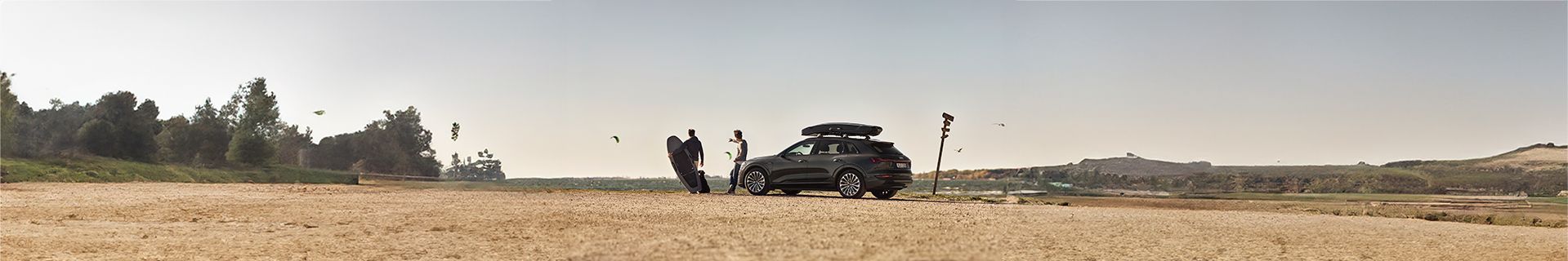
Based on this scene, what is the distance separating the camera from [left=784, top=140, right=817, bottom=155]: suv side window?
27781mm

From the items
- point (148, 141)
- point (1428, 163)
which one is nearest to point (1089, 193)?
point (1428, 163)

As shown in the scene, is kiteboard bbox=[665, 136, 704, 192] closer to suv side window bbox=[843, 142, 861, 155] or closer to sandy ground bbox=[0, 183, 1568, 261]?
suv side window bbox=[843, 142, 861, 155]

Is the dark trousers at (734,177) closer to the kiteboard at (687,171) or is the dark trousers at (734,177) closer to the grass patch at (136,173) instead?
the kiteboard at (687,171)

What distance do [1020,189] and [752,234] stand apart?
12.2 m

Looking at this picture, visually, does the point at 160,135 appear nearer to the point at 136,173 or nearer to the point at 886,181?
the point at 136,173

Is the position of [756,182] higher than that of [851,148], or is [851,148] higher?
[851,148]

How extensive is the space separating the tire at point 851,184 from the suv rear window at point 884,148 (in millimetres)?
857

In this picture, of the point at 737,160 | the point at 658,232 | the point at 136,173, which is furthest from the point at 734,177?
the point at 136,173

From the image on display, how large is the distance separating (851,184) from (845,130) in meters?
1.52

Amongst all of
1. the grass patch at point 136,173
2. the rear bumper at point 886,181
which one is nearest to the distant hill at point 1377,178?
the rear bumper at point 886,181

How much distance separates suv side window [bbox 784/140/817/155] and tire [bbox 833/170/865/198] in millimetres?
1215

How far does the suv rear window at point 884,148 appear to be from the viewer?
2691 cm

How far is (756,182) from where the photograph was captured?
94.6 feet

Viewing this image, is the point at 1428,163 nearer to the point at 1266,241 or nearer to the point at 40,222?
the point at 1266,241
